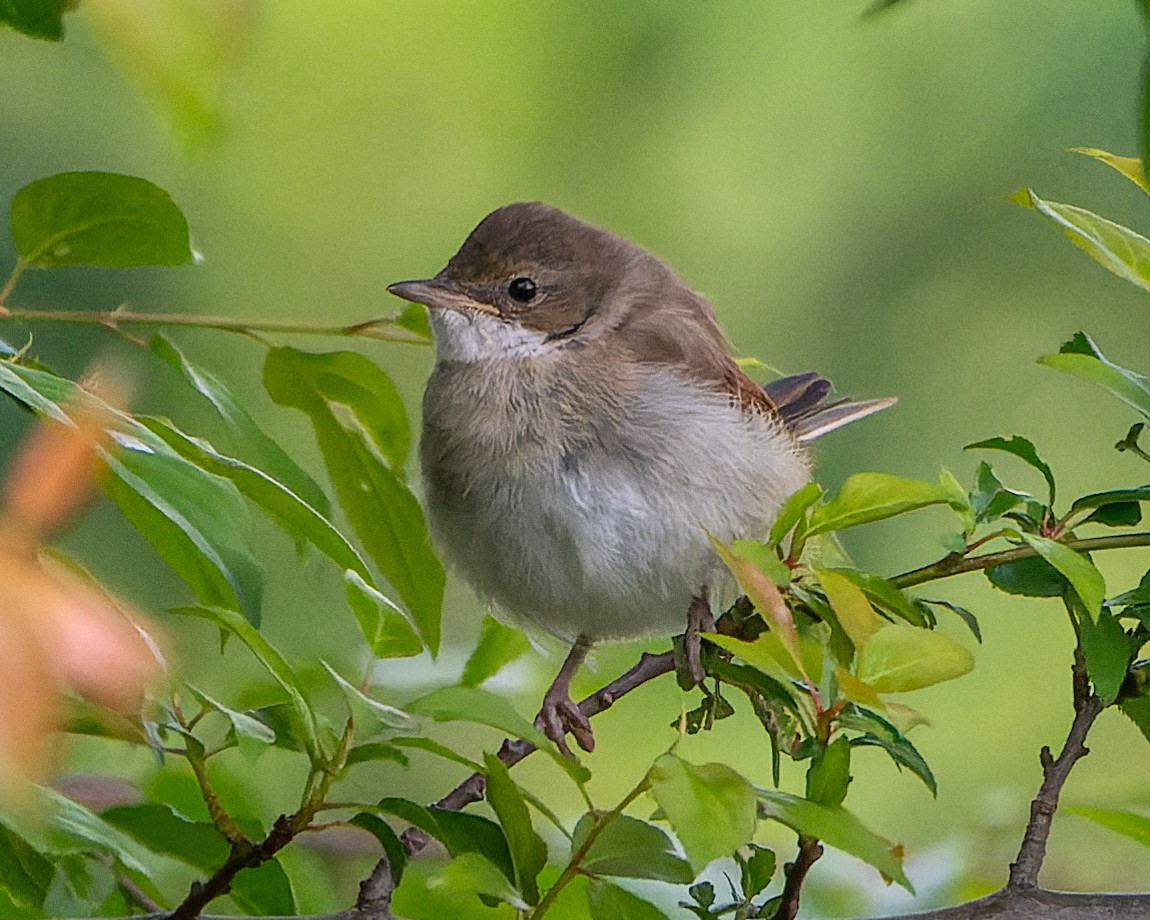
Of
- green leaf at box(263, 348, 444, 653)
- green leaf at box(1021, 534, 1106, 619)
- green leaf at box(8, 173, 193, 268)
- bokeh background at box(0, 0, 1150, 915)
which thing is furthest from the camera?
bokeh background at box(0, 0, 1150, 915)

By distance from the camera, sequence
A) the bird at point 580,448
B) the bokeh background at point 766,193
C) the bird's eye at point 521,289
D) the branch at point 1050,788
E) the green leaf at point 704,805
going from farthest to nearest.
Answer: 1. the bokeh background at point 766,193
2. the bird's eye at point 521,289
3. the bird at point 580,448
4. the branch at point 1050,788
5. the green leaf at point 704,805

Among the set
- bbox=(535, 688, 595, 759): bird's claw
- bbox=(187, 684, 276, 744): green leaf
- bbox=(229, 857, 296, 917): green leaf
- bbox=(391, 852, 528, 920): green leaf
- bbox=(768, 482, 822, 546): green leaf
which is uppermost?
bbox=(768, 482, 822, 546): green leaf

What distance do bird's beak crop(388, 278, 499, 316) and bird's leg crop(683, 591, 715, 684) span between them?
57cm

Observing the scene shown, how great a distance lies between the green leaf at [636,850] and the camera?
105 centimetres

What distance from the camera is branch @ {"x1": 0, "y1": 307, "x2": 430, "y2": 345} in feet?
4.22

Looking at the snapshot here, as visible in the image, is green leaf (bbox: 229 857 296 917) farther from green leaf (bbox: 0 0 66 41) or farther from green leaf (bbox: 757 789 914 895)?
green leaf (bbox: 0 0 66 41)

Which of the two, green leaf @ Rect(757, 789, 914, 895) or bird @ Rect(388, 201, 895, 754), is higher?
bird @ Rect(388, 201, 895, 754)

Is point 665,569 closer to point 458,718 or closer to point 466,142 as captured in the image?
point 458,718

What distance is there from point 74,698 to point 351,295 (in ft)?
11.2

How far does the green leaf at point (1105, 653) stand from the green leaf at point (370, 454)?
547 mm

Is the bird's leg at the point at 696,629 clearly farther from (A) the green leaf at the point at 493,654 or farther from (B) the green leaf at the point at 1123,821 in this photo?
(B) the green leaf at the point at 1123,821

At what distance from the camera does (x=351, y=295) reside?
4453mm

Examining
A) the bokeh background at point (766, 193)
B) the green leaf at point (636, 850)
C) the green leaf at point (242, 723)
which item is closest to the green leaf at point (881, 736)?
the green leaf at point (636, 850)

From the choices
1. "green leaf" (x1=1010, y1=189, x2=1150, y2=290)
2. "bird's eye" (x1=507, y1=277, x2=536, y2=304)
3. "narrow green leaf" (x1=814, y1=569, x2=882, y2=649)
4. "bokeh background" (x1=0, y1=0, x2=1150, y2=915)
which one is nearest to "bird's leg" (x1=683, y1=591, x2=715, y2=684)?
"narrow green leaf" (x1=814, y1=569, x2=882, y2=649)
